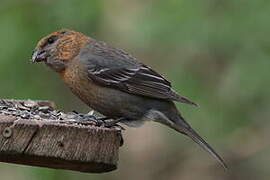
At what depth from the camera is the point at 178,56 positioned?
9516mm

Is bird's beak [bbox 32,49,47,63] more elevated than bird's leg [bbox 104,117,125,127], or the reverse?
bird's beak [bbox 32,49,47,63]

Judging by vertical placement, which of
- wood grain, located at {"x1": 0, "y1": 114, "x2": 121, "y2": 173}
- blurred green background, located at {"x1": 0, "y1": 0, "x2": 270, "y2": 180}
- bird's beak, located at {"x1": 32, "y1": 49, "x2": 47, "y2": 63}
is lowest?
blurred green background, located at {"x1": 0, "y1": 0, "x2": 270, "y2": 180}

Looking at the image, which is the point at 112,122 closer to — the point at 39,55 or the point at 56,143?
the point at 39,55

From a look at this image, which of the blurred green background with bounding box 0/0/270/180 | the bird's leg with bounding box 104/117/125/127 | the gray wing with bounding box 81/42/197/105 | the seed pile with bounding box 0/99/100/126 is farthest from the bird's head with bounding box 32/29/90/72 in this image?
the blurred green background with bounding box 0/0/270/180

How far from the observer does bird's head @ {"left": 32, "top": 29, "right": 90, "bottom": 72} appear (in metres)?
7.41

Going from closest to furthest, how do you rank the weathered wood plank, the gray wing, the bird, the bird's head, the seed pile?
the weathered wood plank
the seed pile
the bird
the gray wing
the bird's head

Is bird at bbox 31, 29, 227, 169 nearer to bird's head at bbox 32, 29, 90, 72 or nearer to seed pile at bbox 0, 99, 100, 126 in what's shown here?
bird's head at bbox 32, 29, 90, 72

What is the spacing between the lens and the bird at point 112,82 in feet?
23.6

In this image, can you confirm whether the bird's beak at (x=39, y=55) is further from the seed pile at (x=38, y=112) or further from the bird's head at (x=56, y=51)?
the seed pile at (x=38, y=112)

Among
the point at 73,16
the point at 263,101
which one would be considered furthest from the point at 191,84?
the point at 73,16

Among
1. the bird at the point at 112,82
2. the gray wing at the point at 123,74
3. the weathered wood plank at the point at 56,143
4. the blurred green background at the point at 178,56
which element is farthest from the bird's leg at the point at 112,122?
the blurred green background at the point at 178,56

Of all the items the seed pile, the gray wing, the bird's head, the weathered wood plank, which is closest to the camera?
the weathered wood plank

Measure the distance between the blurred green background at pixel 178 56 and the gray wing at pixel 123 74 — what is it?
3.88 ft

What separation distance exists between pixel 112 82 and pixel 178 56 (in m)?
2.36
